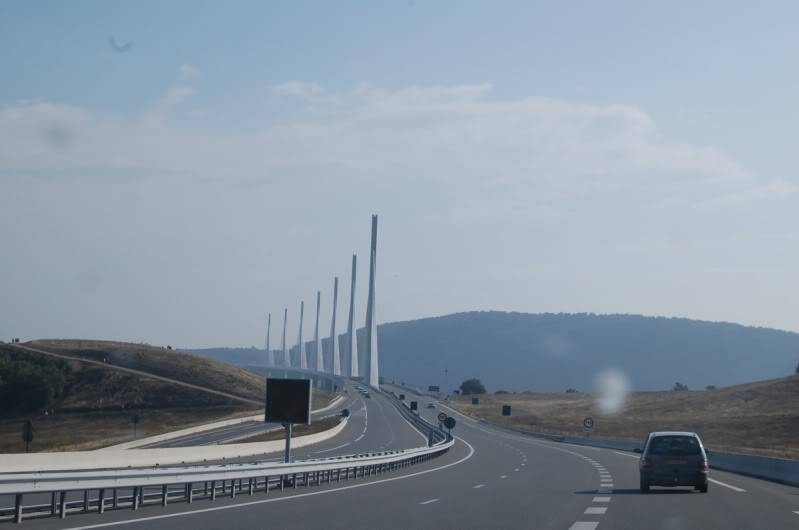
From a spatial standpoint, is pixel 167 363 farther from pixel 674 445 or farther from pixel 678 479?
pixel 678 479

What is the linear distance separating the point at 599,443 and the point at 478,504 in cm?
5970

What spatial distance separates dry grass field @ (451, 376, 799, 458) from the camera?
90.4m

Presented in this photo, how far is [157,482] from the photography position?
24734 millimetres

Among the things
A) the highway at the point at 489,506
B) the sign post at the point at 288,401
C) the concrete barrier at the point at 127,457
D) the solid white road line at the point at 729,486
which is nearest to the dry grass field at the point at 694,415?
the concrete barrier at the point at 127,457

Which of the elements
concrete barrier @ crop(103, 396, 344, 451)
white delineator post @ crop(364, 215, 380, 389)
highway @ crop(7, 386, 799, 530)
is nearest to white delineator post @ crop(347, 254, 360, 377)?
white delineator post @ crop(364, 215, 380, 389)

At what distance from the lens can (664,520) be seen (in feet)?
69.5

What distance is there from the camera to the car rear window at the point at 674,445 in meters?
30.4

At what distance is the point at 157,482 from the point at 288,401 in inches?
563

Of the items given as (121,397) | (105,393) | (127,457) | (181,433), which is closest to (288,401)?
(127,457)

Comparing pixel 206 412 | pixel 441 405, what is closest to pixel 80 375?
pixel 206 412

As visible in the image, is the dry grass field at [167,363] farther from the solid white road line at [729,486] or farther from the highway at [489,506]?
the solid white road line at [729,486]

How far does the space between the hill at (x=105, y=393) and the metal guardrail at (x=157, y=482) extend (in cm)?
5338

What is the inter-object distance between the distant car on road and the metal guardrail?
31.2 feet

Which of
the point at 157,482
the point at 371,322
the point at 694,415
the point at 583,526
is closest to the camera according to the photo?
the point at 583,526
